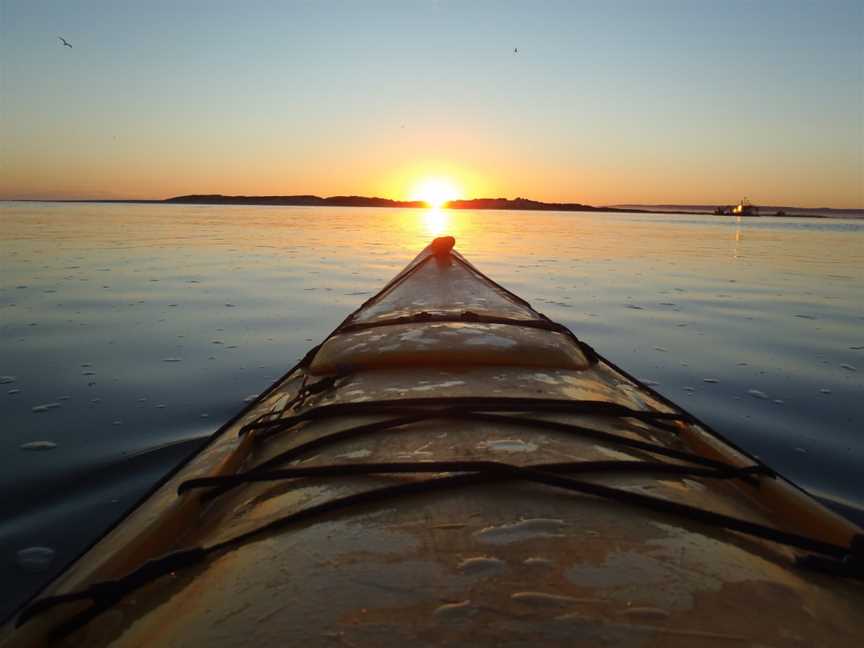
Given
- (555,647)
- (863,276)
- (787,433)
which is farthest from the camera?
(863,276)

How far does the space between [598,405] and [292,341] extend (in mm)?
4784

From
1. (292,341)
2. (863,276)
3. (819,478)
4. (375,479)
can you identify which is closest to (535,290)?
(292,341)

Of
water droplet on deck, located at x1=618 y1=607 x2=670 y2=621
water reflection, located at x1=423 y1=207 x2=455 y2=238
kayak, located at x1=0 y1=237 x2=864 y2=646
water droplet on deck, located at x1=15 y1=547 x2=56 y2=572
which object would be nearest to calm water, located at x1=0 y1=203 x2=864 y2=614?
water droplet on deck, located at x1=15 y1=547 x2=56 y2=572

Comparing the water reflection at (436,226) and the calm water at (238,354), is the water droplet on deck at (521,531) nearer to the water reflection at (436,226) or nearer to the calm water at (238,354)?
the calm water at (238,354)

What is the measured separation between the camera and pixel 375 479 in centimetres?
169

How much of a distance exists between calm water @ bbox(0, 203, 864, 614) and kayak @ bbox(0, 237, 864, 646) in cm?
122

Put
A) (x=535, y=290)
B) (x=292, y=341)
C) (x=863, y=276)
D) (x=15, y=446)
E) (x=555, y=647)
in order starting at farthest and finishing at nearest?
(x=863, y=276)
(x=535, y=290)
(x=292, y=341)
(x=15, y=446)
(x=555, y=647)

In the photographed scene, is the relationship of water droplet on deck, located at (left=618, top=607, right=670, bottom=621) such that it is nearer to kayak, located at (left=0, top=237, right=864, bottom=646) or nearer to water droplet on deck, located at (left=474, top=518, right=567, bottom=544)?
kayak, located at (left=0, top=237, right=864, bottom=646)

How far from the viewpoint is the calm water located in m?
3.22

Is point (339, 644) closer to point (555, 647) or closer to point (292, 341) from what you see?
point (555, 647)

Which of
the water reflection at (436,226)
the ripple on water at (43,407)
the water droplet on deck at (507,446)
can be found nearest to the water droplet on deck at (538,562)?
the water droplet on deck at (507,446)

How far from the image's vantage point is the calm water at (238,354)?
3217 mm

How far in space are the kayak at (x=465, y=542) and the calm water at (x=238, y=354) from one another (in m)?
1.22

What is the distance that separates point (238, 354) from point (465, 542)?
5.07m
